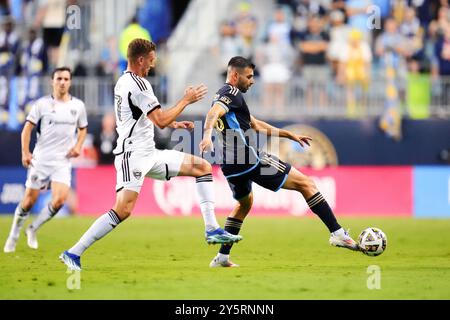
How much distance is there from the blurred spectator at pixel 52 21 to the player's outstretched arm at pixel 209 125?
47.9 feet

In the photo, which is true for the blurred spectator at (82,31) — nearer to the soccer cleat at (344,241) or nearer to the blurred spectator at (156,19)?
the blurred spectator at (156,19)

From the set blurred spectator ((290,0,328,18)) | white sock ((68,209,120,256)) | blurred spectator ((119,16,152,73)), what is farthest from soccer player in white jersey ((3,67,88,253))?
blurred spectator ((290,0,328,18))

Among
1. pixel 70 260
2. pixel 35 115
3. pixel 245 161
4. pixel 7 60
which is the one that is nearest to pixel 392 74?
pixel 7 60

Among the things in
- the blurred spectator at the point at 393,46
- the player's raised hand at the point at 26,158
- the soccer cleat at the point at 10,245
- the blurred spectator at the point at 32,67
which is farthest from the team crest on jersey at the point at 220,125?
the blurred spectator at the point at 393,46

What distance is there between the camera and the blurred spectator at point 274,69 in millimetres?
24375

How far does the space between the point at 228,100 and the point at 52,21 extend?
14.9 meters

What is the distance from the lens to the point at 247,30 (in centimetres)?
2506

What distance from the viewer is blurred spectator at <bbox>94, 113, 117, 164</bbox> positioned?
24047mm

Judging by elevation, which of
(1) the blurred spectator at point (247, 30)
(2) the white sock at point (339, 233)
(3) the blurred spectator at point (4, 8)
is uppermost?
(3) the blurred spectator at point (4, 8)

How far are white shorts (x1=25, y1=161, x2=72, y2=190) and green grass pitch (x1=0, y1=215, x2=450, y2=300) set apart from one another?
1014mm

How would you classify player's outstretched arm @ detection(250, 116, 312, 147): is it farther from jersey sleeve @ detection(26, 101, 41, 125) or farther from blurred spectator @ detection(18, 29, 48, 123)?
blurred spectator @ detection(18, 29, 48, 123)

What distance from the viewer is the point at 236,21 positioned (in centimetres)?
2536

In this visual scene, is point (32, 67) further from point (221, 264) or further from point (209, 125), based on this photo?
point (209, 125)
